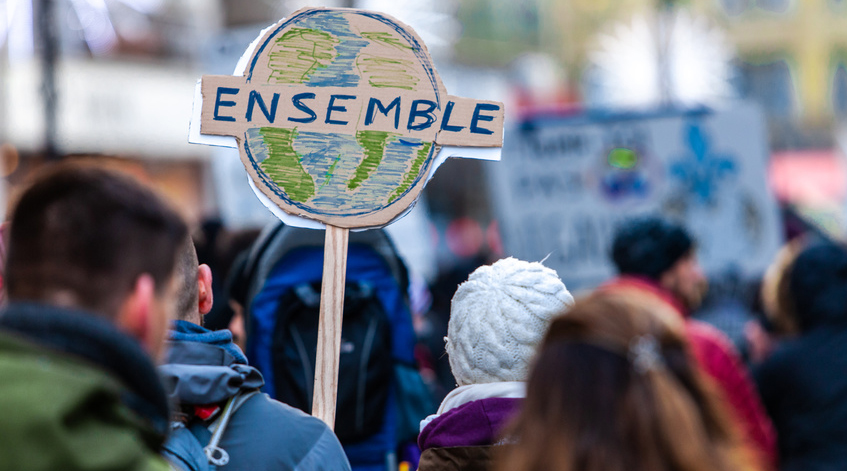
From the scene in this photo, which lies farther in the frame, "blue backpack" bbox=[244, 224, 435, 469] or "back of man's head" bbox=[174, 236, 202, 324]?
"blue backpack" bbox=[244, 224, 435, 469]

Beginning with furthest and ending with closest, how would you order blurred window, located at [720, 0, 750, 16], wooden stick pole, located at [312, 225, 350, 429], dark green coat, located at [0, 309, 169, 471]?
blurred window, located at [720, 0, 750, 16]
wooden stick pole, located at [312, 225, 350, 429]
dark green coat, located at [0, 309, 169, 471]

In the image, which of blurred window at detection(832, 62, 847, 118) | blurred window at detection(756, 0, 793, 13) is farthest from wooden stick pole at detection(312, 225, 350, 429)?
blurred window at detection(832, 62, 847, 118)

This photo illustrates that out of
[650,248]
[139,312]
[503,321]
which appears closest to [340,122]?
[503,321]

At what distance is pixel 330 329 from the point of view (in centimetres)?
217

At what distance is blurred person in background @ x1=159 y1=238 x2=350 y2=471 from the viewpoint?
1.76 metres

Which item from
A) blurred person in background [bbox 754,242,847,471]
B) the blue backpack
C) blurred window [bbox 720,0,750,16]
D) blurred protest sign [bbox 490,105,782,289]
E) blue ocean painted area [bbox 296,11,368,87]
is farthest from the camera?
blurred window [bbox 720,0,750,16]

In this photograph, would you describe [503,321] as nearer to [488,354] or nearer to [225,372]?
[488,354]

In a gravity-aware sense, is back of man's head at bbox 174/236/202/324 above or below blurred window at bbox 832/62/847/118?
below

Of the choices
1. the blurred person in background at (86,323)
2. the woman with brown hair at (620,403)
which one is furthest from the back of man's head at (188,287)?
the woman with brown hair at (620,403)

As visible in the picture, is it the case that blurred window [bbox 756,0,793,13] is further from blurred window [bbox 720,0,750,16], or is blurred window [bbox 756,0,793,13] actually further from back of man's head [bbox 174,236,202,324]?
back of man's head [bbox 174,236,202,324]

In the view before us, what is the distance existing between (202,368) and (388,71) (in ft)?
3.03

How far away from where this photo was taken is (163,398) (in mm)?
1270

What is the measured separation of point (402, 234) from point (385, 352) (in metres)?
4.45

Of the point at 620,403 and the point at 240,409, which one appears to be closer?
the point at 620,403
